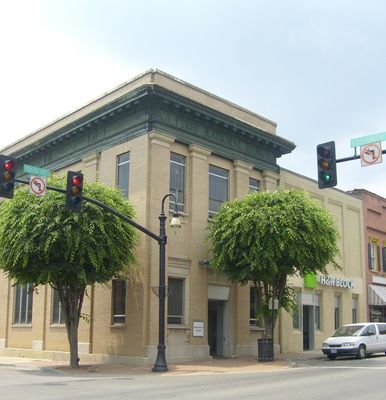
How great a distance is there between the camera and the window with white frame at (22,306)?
31594 mm

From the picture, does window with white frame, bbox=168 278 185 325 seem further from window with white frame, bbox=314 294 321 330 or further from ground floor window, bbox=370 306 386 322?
ground floor window, bbox=370 306 386 322

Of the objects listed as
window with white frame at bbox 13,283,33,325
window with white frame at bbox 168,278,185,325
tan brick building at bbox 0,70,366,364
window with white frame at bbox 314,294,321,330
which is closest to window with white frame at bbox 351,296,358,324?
window with white frame at bbox 314,294,321,330

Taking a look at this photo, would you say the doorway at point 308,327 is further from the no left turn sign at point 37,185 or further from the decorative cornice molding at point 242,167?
the no left turn sign at point 37,185

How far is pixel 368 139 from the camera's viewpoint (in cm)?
1416

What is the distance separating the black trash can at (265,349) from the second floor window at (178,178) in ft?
20.8

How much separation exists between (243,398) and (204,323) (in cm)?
1279

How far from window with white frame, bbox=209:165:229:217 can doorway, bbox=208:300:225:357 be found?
4.08 metres

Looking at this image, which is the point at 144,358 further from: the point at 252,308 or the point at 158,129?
the point at 158,129

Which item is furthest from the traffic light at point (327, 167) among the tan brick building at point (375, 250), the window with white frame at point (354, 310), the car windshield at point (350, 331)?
the tan brick building at point (375, 250)

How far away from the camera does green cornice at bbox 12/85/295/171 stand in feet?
82.8

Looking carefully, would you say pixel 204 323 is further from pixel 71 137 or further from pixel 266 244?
pixel 71 137

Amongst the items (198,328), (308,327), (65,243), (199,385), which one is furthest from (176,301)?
(308,327)

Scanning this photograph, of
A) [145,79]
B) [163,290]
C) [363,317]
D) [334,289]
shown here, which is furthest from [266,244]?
[363,317]

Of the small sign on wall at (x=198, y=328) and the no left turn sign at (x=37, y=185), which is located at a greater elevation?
the no left turn sign at (x=37, y=185)
